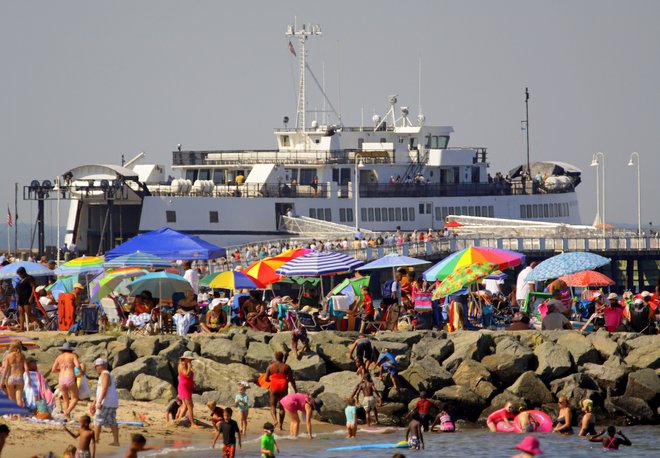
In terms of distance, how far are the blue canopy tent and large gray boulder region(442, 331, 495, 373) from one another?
6.63 metres

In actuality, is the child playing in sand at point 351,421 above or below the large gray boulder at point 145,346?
below

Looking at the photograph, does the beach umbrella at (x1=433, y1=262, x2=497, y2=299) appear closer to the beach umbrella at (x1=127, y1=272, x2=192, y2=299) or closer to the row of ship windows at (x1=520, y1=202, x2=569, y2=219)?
the beach umbrella at (x1=127, y1=272, x2=192, y2=299)

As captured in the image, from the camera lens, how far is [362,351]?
29438 millimetres

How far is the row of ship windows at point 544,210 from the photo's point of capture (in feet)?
240

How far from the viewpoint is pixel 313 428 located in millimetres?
27344

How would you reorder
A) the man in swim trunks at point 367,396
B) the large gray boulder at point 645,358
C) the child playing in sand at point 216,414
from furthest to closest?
the large gray boulder at point 645,358 < the man in swim trunks at point 367,396 < the child playing in sand at point 216,414

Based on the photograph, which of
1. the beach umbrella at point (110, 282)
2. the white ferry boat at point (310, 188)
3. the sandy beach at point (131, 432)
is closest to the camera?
the sandy beach at point (131, 432)

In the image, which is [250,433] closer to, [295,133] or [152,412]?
[152,412]

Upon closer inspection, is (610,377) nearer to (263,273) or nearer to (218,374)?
(218,374)

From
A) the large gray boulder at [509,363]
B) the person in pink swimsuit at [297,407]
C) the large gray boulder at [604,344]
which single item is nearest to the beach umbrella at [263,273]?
the large gray boulder at [509,363]

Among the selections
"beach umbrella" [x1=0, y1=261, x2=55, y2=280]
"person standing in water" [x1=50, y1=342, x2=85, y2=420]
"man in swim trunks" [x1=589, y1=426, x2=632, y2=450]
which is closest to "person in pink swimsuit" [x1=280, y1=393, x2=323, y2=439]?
"person standing in water" [x1=50, y1=342, x2=85, y2=420]

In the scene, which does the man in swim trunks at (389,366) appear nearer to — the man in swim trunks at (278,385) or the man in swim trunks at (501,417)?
the man in swim trunks at (501,417)

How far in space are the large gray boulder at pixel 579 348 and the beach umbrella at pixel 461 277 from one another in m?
2.29

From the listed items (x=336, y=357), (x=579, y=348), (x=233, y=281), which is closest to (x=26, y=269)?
(x=233, y=281)
